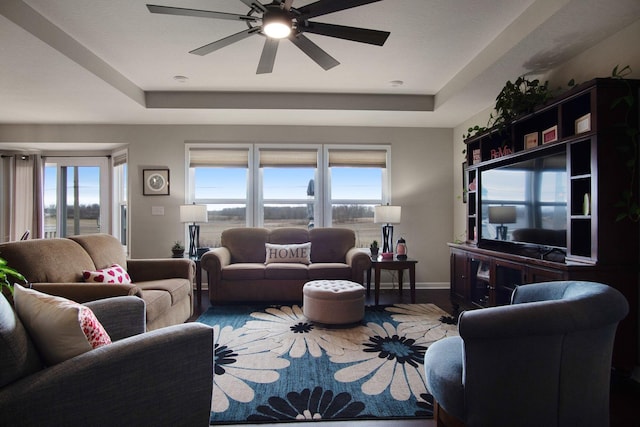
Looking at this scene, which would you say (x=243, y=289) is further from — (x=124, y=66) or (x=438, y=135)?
(x=438, y=135)

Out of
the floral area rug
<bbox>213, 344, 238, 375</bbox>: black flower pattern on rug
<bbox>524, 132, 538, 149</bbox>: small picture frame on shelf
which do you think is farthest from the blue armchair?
<bbox>524, 132, 538, 149</bbox>: small picture frame on shelf

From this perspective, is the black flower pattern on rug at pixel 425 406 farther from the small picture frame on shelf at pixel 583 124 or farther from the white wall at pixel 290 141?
the white wall at pixel 290 141

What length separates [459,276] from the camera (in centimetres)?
358

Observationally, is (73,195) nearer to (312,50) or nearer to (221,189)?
(221,189)

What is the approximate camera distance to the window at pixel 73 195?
5.41 metres

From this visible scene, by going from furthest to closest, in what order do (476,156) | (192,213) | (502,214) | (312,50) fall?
(192,213) < (476,156) < (502,214) < (312,50)

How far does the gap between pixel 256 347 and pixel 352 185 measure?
3.01m

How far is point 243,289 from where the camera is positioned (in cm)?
400

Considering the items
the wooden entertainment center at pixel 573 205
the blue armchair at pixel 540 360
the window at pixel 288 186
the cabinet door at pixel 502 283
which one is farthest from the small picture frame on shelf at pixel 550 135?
the window at pixel 288 186

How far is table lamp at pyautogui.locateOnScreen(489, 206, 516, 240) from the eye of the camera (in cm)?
305

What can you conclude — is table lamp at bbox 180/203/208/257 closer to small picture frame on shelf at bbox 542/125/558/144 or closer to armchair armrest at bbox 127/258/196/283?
armchair armrest at bbox 127/258/196/283

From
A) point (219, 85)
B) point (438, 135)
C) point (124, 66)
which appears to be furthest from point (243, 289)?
point (438, 135)

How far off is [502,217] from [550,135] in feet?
2.73

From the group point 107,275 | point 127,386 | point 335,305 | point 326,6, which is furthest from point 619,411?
point 107,275
